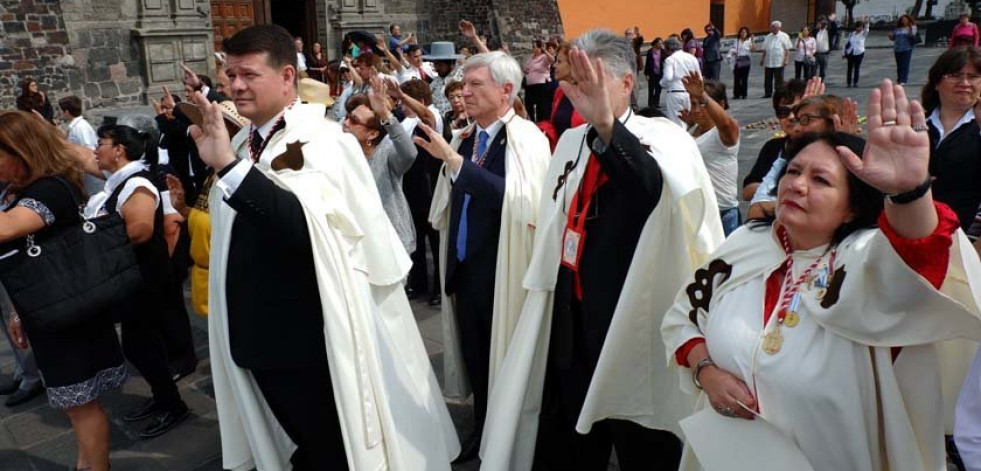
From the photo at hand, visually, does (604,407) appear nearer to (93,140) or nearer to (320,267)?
(320,267)

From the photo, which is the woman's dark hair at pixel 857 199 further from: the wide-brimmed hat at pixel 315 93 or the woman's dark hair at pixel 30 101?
the woman's dark hair at pixel 30 101

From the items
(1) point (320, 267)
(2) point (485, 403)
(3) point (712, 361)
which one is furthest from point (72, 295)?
(3) point (712, 361)

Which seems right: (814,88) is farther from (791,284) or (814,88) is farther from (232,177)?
(232,177)

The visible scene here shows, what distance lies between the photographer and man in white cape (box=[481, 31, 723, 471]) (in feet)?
8.33

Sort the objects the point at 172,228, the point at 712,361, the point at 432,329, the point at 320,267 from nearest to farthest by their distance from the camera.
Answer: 1. the point at 712,361
2. the point at 320,267
3. the point at 172,228
4. the point at 432,329

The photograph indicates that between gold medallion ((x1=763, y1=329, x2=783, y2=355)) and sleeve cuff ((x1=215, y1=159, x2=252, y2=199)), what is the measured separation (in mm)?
1559

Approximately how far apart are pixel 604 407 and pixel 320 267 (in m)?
1.12

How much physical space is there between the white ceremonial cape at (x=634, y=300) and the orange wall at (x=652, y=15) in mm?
18482

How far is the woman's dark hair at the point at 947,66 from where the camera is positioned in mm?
3615

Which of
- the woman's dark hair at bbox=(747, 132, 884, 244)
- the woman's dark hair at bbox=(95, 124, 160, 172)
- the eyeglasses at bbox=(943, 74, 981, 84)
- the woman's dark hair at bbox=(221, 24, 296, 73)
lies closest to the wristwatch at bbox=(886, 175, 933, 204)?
the woman's dark hair at bbox=(747, 132, 884, 244)

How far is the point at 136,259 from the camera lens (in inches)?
143

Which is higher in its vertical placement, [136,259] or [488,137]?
[488,137]

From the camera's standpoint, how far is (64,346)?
3250 millimetres

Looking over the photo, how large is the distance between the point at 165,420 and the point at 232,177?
2.23m
